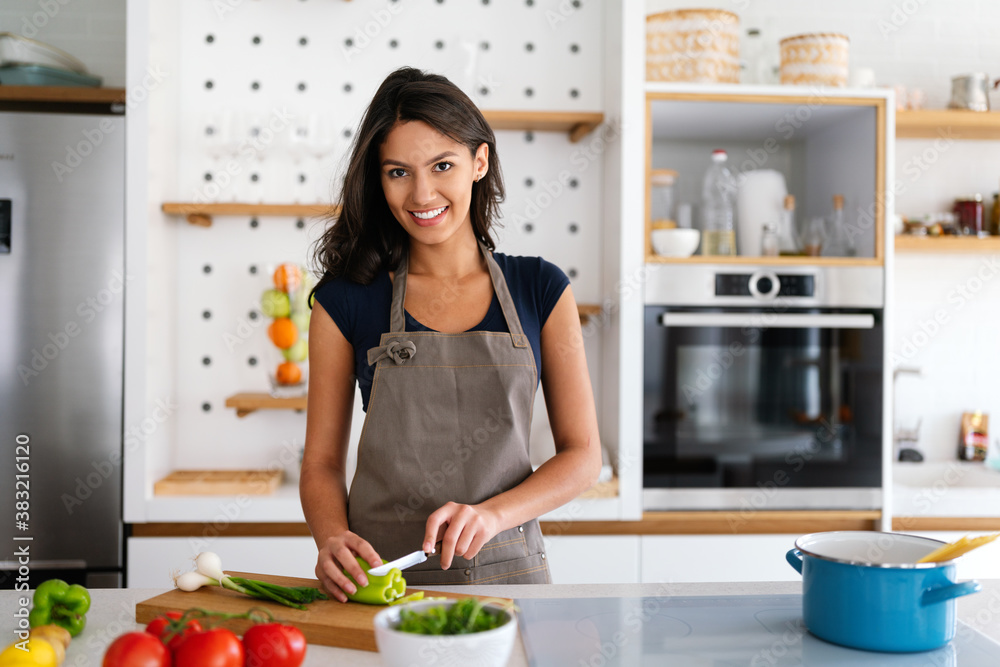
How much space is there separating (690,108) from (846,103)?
44 cm

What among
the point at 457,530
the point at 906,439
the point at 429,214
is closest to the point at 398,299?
the point at 429,214

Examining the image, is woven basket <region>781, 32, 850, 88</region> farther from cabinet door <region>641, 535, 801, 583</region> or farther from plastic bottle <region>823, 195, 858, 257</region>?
cabinet door <region>641, 535, 801, 583</region>

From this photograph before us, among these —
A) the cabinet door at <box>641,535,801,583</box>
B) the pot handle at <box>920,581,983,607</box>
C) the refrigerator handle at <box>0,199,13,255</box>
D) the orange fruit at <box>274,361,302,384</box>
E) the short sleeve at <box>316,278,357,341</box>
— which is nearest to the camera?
the pot handle at <box>920,581,983,607</box>

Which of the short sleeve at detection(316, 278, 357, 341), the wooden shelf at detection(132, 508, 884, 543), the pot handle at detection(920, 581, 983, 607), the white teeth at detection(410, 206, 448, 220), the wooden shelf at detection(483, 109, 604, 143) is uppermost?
the wooden shelf at detection(483, 109, 604, 143)

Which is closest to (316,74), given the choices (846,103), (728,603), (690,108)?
(690,108)

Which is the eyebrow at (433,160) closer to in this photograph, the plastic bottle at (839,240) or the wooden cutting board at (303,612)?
the wooden cutting board at (303,612)

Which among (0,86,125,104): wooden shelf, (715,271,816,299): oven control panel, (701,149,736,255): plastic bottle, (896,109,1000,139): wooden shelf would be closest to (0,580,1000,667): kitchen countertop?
(715,271,816,299): oven control panel

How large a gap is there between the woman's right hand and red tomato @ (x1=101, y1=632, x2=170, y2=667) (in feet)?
0.99

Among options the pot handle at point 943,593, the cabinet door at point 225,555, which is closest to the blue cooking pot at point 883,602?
the pot handle at point 943,593

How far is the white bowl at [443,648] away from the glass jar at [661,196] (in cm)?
173

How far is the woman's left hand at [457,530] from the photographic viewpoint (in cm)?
106

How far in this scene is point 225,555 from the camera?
86.0 inches

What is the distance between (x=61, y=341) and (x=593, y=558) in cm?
153

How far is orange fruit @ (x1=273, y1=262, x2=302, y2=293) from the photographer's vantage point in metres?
2.34
